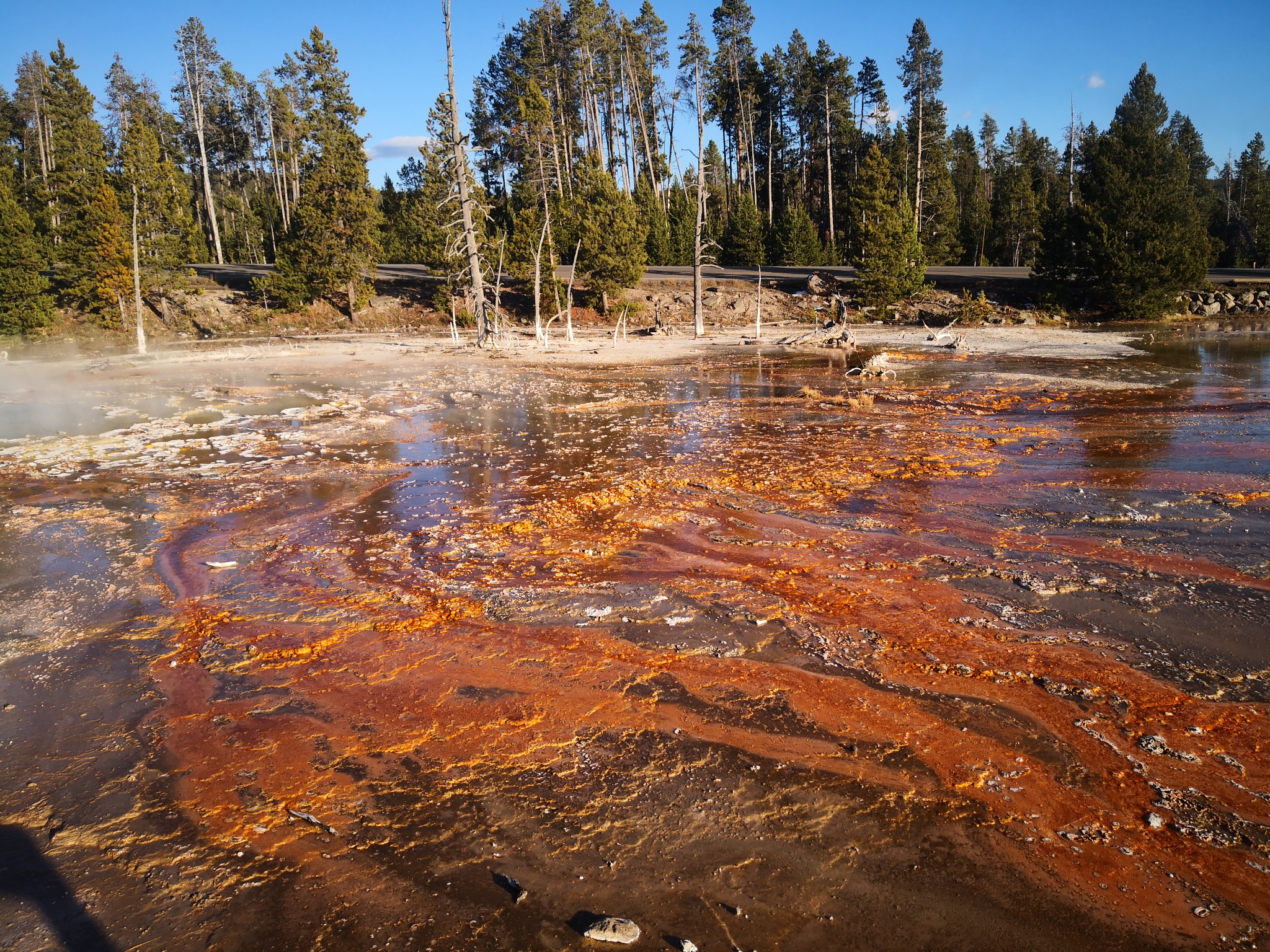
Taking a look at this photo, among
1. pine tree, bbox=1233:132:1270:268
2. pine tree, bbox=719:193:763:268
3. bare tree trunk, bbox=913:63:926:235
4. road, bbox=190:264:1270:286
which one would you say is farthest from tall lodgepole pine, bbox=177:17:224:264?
pine tree, bbox=1233:132:1270:268

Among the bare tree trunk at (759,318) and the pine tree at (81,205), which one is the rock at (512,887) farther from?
the pine tree at (81,205)

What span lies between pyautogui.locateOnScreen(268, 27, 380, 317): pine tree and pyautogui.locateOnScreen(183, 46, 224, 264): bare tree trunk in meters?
15.8

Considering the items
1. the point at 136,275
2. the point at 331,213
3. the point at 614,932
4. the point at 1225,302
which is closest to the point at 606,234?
the point at 331,213

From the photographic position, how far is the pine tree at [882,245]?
1284 inches

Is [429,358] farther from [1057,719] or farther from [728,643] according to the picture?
[1057,719]

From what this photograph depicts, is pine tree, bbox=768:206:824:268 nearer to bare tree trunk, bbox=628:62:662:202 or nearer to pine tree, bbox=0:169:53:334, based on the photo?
bare tree trunk, bbox=628:62:662:202

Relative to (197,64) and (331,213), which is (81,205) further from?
(197,64)

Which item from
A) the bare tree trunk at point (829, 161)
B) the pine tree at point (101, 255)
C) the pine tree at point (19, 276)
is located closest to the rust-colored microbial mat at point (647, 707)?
the pine tree at point (101, 255)

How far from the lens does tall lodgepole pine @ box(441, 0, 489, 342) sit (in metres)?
28.1

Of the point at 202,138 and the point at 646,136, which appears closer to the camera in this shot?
the point at 202,138

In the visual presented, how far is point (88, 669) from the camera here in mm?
5562

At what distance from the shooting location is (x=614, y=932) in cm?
312

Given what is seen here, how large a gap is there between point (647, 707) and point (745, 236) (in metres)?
43.9

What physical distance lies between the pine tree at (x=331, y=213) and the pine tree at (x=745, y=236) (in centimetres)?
2077
